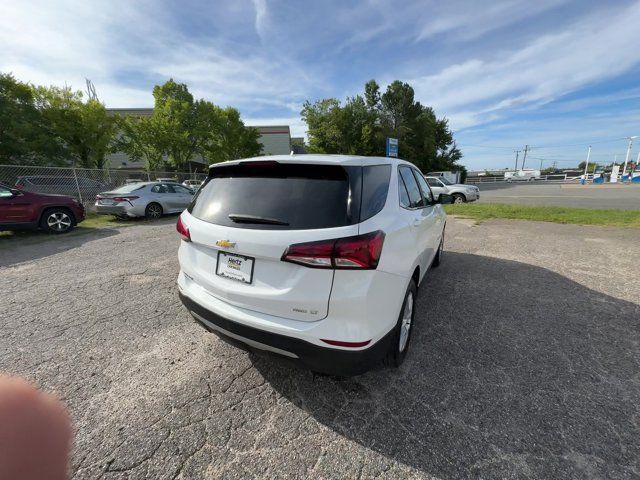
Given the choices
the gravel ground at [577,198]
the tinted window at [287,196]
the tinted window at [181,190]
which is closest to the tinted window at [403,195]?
the tinted window at [287,196]

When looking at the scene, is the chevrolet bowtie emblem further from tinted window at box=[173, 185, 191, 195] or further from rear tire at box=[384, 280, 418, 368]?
tinted window at box=[173, 185, 191, 195]

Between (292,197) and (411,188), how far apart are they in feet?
5.67

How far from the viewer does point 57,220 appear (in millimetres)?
8391

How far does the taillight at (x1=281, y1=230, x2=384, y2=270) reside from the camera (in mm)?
1794

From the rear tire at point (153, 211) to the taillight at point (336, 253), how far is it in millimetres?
10867

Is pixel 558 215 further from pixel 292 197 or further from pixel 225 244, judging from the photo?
pixel 225 244

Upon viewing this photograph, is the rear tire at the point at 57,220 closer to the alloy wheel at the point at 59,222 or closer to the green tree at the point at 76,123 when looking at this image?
the alloy wheel at the point at 59,222

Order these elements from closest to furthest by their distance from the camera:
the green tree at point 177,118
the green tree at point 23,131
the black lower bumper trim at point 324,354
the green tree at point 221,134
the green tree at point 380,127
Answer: the black lower bumper trim at point 324,354
the green tree at point 23,131
the green tree at point 177,118
the green tree at point 221,134
the green tree at point 380,127

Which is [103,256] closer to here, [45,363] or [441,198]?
[45,363]

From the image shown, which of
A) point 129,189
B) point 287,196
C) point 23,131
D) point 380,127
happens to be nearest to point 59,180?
point 129,189

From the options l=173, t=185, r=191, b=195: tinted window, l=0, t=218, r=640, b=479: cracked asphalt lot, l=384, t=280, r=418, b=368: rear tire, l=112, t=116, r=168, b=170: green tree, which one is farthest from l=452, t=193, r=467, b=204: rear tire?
l=112, t=116, r=168, b=170: green tree

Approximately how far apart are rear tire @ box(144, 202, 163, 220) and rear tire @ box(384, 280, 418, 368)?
1085 centimetres

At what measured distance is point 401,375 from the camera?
2.46 meters

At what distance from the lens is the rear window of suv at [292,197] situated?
1.93 metres
